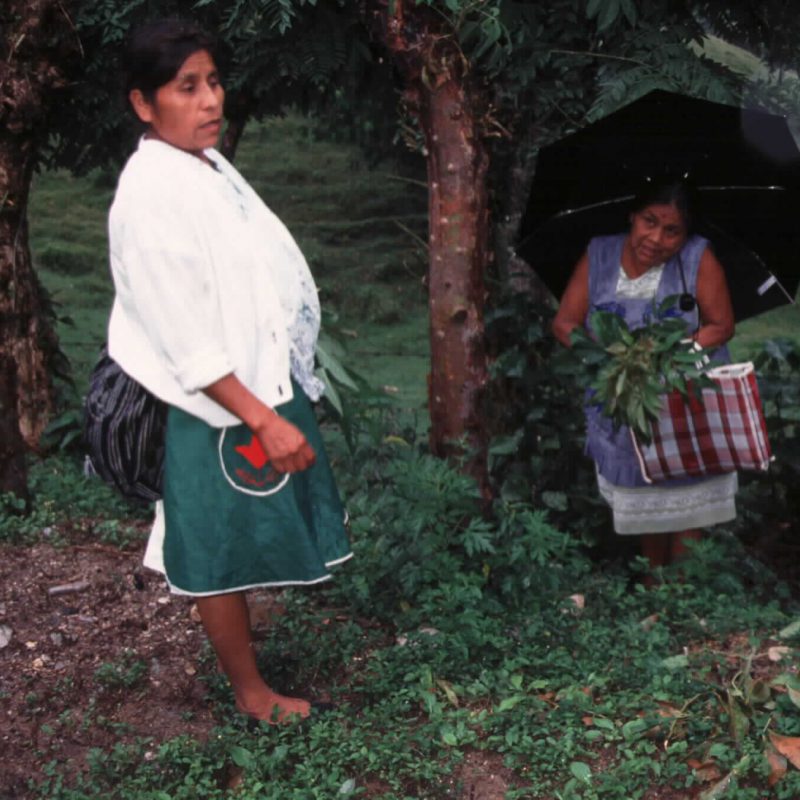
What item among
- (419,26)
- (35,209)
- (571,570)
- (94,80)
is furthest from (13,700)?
(35,209)

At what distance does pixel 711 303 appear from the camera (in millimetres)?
5336

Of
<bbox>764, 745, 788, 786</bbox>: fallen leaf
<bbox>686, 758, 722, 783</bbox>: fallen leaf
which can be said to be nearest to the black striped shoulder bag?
<bbox>686, 758, 722, 783</bbox>: fallen leaf

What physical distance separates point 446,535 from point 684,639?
97 cm

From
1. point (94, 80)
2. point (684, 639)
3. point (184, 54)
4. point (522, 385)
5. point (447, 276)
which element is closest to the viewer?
point (184, 54)

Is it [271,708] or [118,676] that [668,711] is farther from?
[118,676]

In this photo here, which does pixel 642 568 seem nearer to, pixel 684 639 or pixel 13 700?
pixel 684 639

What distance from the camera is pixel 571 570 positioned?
540cm

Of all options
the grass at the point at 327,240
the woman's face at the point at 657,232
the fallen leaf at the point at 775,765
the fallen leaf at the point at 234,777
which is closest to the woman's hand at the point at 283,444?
the fallen leaf at the point at 234,777

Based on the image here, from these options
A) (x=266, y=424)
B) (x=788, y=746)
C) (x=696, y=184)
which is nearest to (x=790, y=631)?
(x=788, y=746)

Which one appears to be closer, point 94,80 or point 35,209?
point 94,80

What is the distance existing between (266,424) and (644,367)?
1.78 m

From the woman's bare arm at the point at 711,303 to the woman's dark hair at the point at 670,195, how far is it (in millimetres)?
167

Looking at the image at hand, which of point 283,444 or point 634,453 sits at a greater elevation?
point 283,444

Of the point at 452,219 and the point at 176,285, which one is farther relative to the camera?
the point at 452,219
